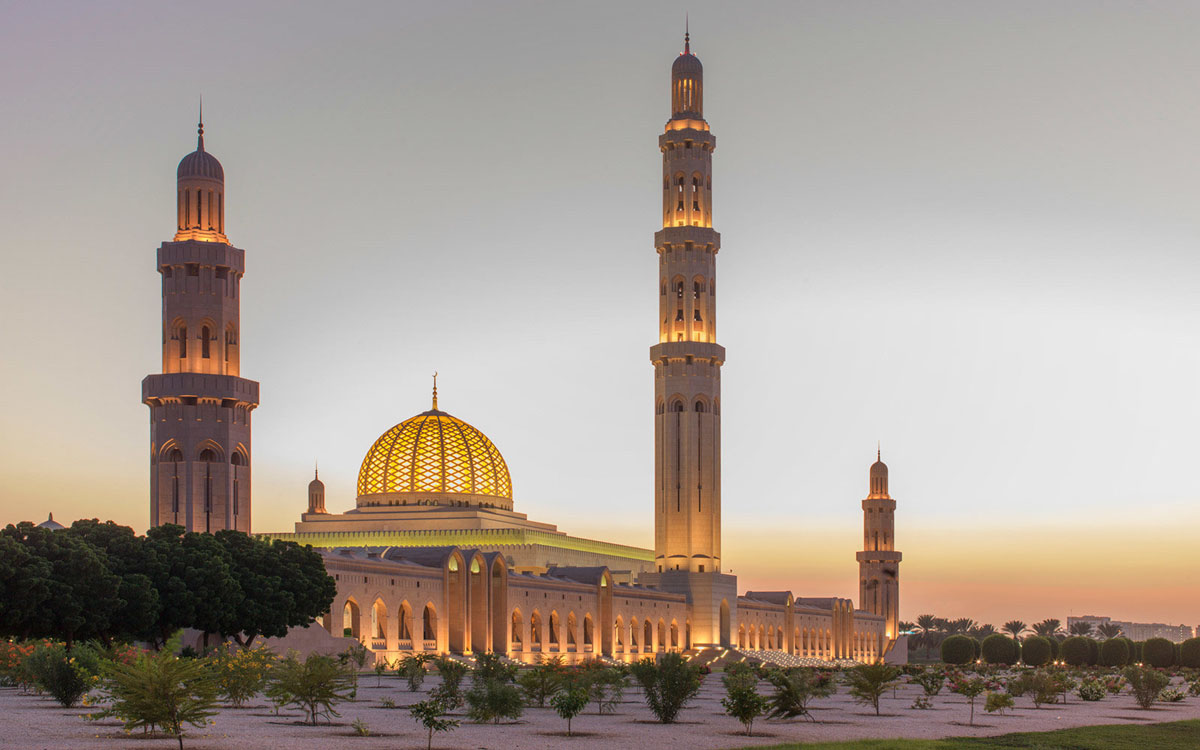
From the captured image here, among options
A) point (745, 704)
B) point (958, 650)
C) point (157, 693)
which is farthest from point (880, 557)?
point (157, 693)

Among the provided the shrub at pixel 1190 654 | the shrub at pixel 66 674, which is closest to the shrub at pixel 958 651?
the shrub at pixel 1190 654

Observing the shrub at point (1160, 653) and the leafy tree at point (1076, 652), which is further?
the leafy tree at point (1076, 652)

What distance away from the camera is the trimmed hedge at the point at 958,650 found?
4168 inches

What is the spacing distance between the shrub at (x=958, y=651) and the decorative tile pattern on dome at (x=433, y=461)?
3875 cm

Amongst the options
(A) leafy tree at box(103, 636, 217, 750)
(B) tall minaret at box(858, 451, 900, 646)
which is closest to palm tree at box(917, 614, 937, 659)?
(B) tall minaret at box(858, 451, 900, 646)

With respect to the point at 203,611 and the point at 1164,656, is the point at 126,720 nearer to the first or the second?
the point at 203,611

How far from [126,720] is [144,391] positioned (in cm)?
4356

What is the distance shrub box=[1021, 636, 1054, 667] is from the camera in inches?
3844

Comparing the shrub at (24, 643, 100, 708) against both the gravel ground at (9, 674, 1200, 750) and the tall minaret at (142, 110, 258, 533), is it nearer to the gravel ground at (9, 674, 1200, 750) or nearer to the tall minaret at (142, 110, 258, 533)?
the gravel ground at (9, 674, 1200, 750)

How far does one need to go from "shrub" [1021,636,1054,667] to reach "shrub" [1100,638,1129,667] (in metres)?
5.28

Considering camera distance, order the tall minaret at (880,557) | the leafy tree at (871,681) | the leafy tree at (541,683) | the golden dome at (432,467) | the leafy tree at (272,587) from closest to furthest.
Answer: the leafy tree at (541,683) → the leafy tree at (871,681) → the leafy tree at (272,587) → the golden dome at (432,467) → the tall minaret at (880,557)

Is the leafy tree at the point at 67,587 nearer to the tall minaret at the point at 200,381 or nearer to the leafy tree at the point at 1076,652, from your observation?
the tall minaret at the point at 200,381

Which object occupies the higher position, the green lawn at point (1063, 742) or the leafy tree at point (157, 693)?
the leafy tree at point (157, 693)

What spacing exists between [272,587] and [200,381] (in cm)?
2111
